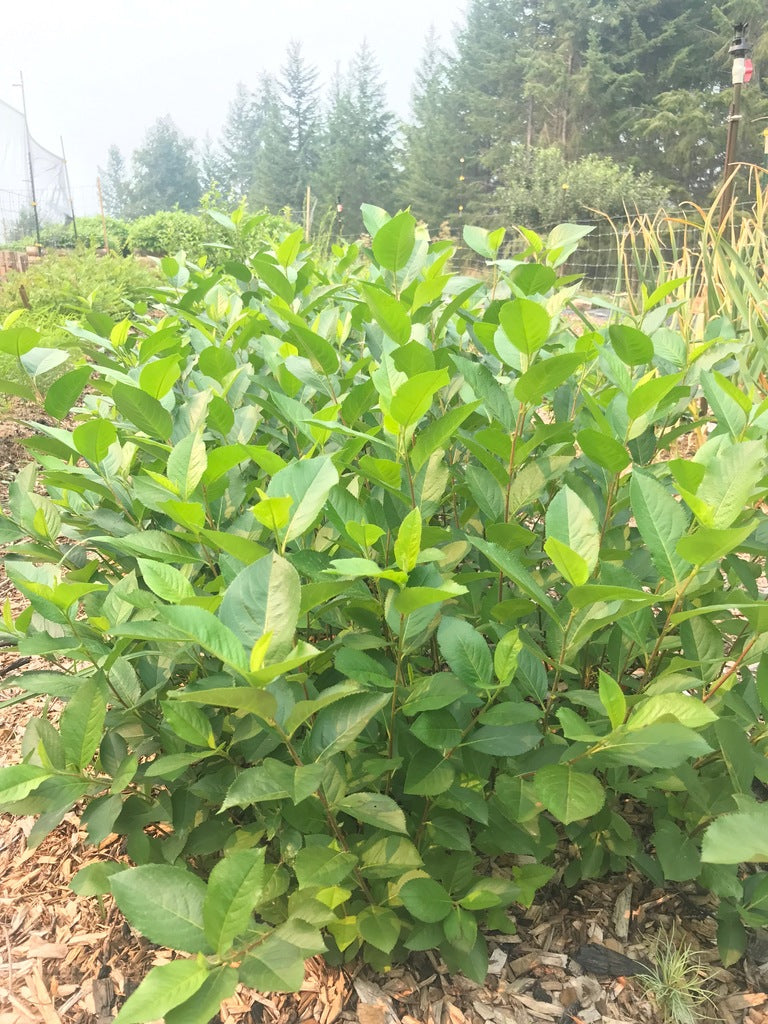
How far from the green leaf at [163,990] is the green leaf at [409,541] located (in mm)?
419

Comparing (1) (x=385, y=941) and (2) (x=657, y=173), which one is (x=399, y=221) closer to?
(1) (x=385, y=941)

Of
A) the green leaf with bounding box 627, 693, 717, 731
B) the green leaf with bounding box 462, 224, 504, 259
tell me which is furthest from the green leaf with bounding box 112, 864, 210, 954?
the green leaf with bounding box 462, 224, 504, 259

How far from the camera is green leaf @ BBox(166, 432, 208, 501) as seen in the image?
935 mm

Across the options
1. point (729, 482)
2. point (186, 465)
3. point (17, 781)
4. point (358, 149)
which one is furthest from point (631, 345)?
point (358, 149)

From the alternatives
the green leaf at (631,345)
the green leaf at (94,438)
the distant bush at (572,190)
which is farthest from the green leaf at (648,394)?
the distant bush at (572,190)

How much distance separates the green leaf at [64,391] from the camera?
43.1 inches

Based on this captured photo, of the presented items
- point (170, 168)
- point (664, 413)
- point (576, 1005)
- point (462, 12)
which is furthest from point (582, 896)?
point (170, 168)

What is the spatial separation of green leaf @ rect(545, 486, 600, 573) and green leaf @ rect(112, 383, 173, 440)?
0.56 meters

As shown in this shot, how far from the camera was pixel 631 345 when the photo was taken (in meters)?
1.07

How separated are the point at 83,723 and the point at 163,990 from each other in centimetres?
37

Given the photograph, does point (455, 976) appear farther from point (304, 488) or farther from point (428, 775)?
point (304, 488)

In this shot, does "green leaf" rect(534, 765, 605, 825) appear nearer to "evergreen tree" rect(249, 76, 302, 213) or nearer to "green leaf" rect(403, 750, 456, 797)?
"green leaf" rect(403, 750, 456, 797)

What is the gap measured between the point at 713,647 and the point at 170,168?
9129 cm

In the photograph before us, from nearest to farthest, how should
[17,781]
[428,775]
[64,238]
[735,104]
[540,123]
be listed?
[17,781] → [428,775] → [735,104] → [64,238] → [540,123]
